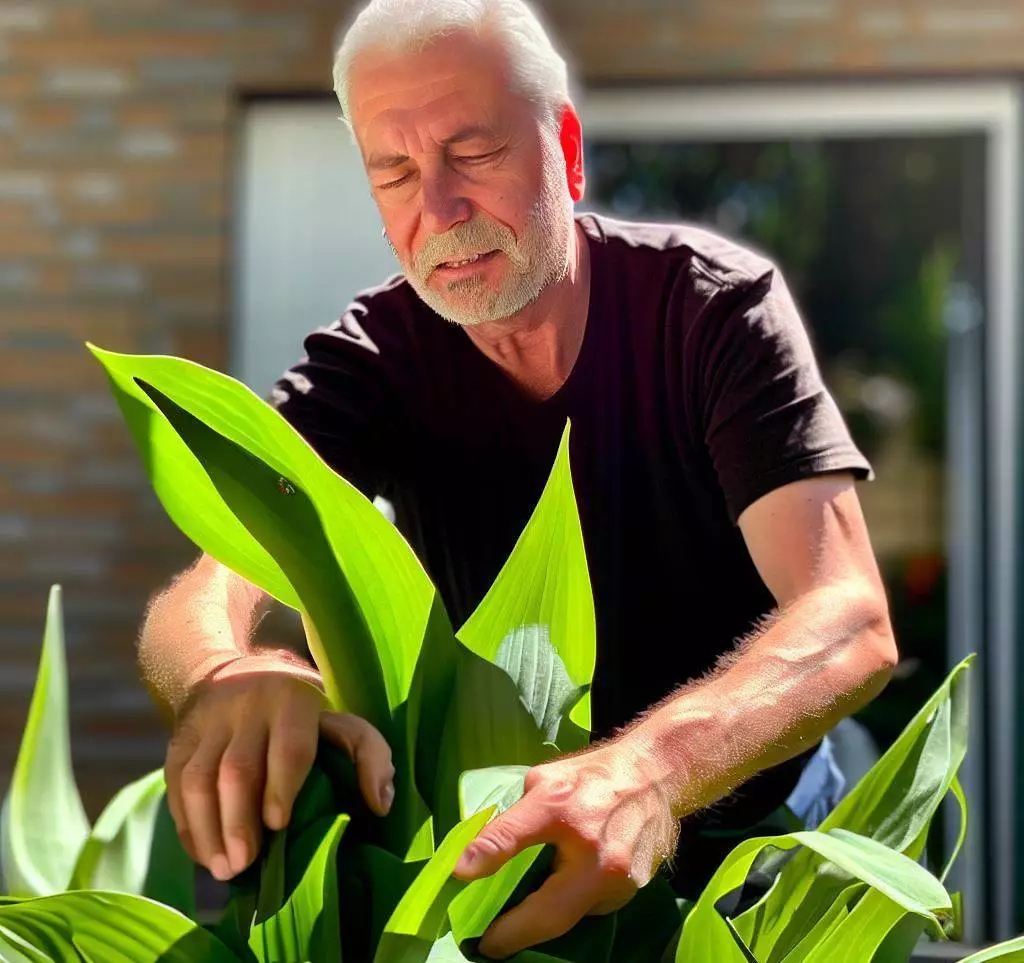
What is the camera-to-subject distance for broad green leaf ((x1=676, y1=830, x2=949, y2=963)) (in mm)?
434

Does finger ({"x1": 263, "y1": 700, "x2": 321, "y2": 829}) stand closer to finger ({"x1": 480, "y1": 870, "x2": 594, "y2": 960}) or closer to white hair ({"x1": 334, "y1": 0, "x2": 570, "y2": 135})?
finger ({"x1": 480, "y1": 870, "x2": 594, "y2": 960})

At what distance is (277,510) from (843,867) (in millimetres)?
239

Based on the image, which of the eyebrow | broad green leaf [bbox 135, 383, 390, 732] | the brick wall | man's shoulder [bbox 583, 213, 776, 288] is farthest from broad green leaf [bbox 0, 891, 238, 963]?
the brick wall

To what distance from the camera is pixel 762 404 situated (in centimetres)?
70

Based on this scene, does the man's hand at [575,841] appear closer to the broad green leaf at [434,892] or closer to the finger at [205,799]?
the broad green leaf at [434,892]

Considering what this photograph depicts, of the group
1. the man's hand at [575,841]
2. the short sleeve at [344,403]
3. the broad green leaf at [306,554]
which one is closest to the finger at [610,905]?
the man's hand at [575,841]

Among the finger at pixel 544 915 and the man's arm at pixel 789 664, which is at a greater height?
the man's arm at pixel 789 664

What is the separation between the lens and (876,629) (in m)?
0.62

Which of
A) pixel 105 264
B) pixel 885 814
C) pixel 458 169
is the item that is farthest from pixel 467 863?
pixel 105 264

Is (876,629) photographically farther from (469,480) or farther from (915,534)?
(915,534)

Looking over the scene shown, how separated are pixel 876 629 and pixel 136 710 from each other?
85.3 inches

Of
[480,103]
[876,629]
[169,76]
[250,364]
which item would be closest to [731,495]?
[876,629]

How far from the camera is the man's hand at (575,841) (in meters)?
0.45

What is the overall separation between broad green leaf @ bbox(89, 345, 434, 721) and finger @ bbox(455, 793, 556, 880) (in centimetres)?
10
